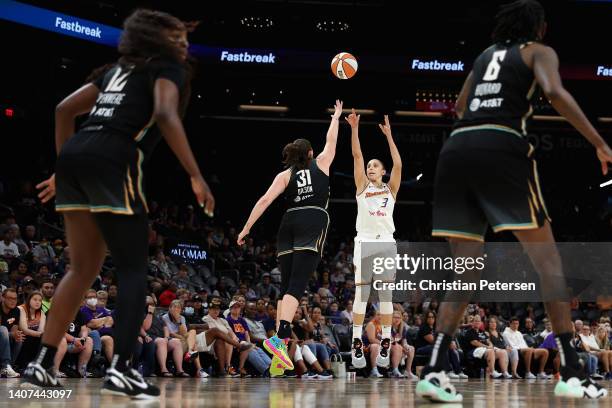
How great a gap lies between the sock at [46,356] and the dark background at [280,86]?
1397cm

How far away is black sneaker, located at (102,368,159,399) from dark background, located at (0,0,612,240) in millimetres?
14491

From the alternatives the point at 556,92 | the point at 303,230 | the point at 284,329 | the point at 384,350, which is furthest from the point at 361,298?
the point at 556,92

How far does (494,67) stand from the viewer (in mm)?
4359

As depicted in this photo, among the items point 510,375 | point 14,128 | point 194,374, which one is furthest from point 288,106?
point 194,374

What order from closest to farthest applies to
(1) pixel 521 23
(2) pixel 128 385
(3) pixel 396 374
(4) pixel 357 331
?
(2) pixel 128 385
(1) pixel 521 23
(4) pixel 357 331
(3) pixel 396 374

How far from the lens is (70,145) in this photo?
4199mm

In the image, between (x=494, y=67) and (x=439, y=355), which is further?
(x=494, y=67)

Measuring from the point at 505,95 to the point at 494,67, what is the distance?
0.17m

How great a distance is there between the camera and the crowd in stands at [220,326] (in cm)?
990

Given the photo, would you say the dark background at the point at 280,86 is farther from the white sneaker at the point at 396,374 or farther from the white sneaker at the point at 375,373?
the white sneaker at the point at 396,374

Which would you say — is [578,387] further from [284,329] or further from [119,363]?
[284,329]

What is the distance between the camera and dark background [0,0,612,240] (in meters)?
20.0

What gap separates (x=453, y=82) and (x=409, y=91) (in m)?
1.20

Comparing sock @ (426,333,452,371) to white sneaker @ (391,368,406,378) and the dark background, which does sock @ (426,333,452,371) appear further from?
the dark background
